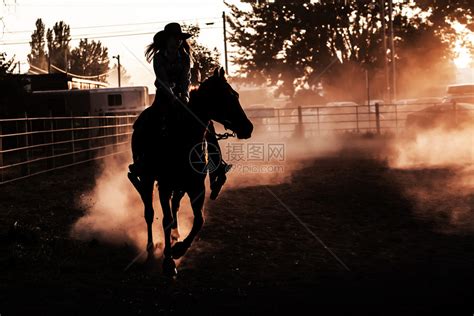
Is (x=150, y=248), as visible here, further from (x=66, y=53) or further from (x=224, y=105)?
(x=66, y=53)

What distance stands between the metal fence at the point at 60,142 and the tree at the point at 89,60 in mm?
57405

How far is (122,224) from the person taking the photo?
30.4ft

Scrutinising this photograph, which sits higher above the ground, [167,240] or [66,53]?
[66,53]

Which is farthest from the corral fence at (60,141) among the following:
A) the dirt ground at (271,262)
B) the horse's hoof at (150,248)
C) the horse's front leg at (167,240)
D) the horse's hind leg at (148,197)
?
the horse's front leg at (167,240)

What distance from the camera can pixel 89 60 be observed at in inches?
3314

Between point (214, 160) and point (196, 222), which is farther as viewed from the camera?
point (214, 160)

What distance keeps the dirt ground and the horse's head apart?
145cm

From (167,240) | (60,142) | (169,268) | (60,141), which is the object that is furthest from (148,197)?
(60,141)

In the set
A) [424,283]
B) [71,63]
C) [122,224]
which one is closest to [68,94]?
[122,224]

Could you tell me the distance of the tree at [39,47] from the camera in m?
83.4

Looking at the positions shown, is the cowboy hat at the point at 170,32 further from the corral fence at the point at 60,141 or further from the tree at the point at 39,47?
the tree at the point at 39,47

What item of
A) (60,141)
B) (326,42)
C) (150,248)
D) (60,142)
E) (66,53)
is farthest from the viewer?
(66,53)

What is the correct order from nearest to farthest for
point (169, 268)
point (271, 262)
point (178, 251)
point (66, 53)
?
point (169, 268) < point (178, 251) < point (271, 262) < point (66, 53)

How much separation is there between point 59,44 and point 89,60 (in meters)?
4.71
